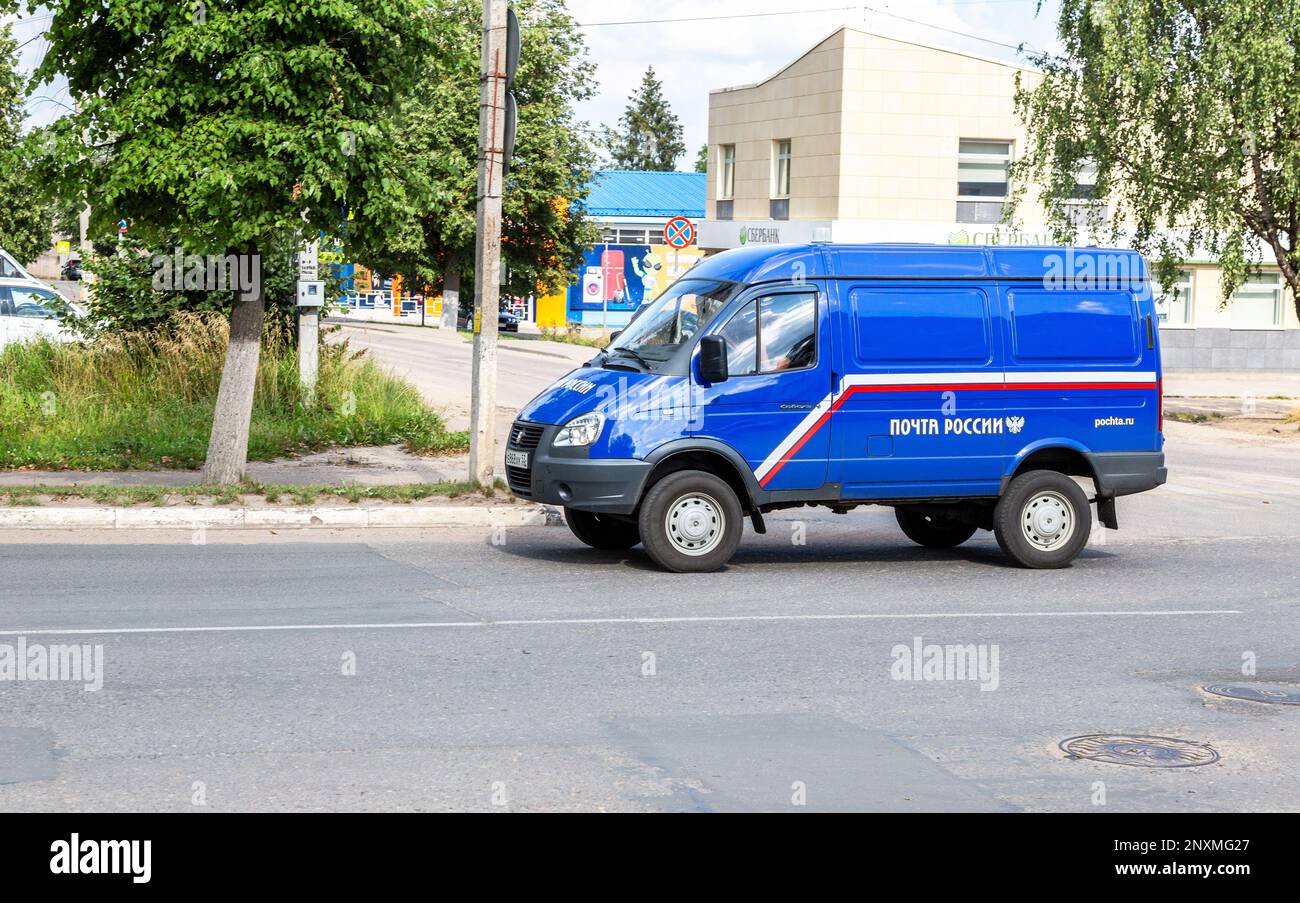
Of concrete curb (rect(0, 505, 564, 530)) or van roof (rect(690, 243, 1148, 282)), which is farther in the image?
concrete curb (rect(0, 505, 564, 530))

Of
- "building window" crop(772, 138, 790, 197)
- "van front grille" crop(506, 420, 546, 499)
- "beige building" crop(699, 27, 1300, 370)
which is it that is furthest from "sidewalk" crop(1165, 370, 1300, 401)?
"van front grille" crop(506, 420, 546, 499)

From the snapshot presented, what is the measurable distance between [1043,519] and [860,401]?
5.99ft

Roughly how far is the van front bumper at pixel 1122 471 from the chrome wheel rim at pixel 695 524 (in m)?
3.12

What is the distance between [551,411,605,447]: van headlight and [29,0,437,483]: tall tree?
11.7 ft

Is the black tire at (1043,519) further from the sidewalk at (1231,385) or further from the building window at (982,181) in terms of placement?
the building window at (982,181)

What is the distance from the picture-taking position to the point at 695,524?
37.3ft

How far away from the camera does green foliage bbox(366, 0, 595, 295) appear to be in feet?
176

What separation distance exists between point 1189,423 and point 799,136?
22.2 metres

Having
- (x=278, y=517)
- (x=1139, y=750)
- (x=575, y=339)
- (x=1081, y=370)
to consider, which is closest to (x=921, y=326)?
(x=1081, y=370)

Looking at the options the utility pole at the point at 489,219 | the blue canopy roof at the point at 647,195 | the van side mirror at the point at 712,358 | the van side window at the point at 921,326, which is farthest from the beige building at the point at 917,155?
the van side mirror at the point at 712,358

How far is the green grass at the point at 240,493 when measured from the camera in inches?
528

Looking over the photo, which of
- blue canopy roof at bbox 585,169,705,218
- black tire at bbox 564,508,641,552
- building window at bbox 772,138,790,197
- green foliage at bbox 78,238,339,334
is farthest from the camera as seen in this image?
blue canopy roof at bbox 585,169,705,218

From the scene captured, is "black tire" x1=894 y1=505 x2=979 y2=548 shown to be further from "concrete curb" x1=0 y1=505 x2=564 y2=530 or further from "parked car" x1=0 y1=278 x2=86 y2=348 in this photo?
"parked car" x1=0 y1=278 x2=86 y2=348

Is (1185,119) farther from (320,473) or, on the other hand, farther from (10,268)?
(10,268)
